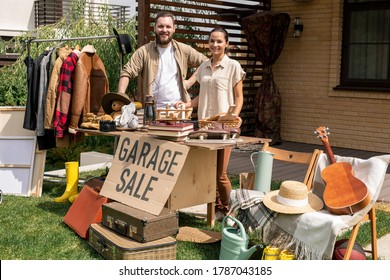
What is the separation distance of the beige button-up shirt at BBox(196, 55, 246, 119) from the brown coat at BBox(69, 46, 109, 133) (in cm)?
138

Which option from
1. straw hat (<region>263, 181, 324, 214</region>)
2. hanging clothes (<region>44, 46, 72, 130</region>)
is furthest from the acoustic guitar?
hanging clothes (<region>44, 46, 72, 130</region>)

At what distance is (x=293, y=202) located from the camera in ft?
13.4

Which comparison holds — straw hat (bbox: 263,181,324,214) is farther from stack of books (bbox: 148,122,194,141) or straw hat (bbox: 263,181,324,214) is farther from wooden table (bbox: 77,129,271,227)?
stack of books (bbox: 148,122,194,141)

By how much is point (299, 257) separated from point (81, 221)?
2012 millimetres

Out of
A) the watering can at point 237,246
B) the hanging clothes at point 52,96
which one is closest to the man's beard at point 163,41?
the hanging clothes at point 52,96

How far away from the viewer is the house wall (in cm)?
953

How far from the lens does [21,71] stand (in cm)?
1022

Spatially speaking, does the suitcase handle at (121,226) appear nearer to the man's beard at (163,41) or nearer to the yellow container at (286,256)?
the yellow container at (286,256)

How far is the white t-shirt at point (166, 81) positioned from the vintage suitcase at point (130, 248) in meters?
1.48

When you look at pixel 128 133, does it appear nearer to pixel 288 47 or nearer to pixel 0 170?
pixel 0 170

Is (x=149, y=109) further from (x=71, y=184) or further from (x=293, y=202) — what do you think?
(x=71, y=184)

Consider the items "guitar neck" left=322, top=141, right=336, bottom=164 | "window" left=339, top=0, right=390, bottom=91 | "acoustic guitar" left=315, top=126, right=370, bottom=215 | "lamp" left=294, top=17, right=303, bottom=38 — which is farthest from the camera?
"lamp" left=294, top=17, right=303, bottom=38

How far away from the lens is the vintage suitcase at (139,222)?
4.25 m
